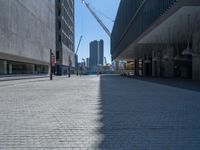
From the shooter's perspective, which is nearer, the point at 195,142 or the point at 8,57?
the point at 195,142

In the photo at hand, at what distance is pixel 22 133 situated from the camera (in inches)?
271

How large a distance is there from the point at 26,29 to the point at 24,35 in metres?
1.26

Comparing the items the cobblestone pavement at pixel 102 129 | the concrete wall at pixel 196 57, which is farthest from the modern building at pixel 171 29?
the cobblestone pavement at pixel 102 129

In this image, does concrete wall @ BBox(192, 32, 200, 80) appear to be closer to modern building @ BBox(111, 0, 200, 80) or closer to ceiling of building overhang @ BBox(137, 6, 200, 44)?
modern building @ BBox(111, 0, 200, 80)

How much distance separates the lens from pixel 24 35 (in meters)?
41.0

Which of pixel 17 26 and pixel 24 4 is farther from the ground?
pixel 24 4

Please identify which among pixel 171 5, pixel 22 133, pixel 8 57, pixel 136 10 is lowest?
pixel 22 133

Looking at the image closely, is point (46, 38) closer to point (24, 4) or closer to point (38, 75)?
point (38, 75)

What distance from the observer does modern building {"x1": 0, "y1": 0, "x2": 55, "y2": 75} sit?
33.8 metres

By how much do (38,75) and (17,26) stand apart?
19677mm

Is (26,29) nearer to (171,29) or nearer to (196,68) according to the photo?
(171,29)

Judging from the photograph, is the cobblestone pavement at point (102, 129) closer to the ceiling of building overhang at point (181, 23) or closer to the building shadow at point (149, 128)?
the building shadow at point (149, 128)

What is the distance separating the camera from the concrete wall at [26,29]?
110 ft

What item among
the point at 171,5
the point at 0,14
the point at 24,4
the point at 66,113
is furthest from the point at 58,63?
the point at 66,113
